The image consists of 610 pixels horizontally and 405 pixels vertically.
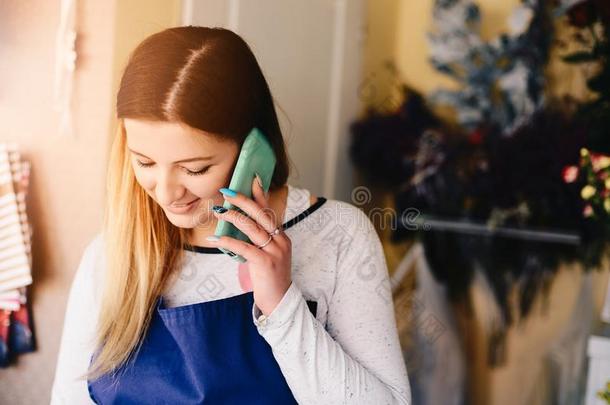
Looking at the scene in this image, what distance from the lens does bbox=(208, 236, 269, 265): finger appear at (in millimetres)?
858

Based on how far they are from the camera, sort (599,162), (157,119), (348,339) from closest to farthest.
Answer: (157,119), (348,339), (599,162)

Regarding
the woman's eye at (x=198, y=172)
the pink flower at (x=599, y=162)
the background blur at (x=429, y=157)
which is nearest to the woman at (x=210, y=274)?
the woman's eye at (x=198, y=172)

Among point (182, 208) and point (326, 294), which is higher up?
point (182, 208)

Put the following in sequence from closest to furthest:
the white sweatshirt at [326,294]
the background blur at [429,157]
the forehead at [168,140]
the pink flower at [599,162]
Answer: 1. the forehead at [168,140]
2. the white sweatshirt at [326,294]
3. the pink flower at [599,162]
4. the background blur at [429,157]

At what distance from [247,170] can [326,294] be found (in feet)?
0.82

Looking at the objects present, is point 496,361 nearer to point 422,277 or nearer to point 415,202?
point 422,277

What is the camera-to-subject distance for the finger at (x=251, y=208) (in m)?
0.86

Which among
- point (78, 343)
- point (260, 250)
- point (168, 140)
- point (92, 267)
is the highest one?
point (168, 140)

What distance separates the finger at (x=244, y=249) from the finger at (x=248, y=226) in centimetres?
1

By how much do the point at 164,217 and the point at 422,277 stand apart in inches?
44.5

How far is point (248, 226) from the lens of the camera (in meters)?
0.86

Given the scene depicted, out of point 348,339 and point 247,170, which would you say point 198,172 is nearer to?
point 247,170

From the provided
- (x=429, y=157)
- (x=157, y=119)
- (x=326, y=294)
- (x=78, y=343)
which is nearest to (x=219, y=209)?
(x=157, y=119)

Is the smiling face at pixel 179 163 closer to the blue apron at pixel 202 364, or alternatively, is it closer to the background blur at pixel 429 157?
the blue apron at pixel 202 364
